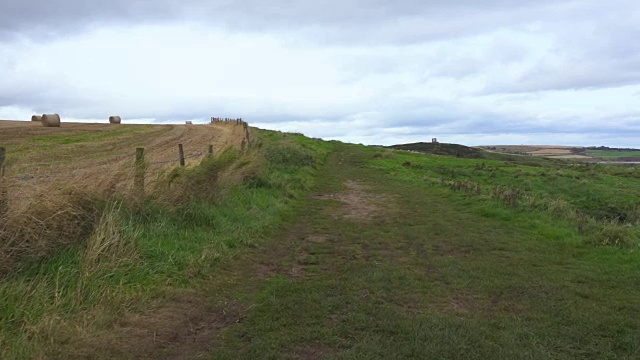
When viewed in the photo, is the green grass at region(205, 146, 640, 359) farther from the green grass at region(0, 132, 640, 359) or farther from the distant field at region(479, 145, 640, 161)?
the distant field at region(479, 145, 640, 161)

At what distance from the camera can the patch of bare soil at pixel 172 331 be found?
15.8 feet

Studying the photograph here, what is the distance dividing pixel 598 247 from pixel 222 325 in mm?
7388

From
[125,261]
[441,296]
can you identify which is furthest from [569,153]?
[125,261]

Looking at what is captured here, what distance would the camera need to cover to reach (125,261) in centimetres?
649

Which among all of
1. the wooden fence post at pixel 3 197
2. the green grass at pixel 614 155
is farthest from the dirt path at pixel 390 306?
the green grass at pixel 614 155

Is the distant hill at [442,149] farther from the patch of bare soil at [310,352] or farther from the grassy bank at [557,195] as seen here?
the patch of bare soil at [310,352]

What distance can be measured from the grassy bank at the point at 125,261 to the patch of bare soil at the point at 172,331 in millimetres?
154

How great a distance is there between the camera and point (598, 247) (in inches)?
373

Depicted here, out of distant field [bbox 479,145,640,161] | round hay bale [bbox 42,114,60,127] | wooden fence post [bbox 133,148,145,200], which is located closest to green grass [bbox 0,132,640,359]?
wooden fence post [bbox 133,148,145,200]

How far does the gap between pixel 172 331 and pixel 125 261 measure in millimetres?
1552

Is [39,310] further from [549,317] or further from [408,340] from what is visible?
[549,317]

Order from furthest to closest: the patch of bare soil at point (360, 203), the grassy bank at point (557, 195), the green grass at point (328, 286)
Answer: the patch of bare soil at point (360, 203) → the grassy bank at point (557, 195) → the green grass at point (328, 286)

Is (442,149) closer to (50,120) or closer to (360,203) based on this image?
(50,120)

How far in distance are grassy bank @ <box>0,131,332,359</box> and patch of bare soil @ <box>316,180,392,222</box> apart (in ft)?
8.09
